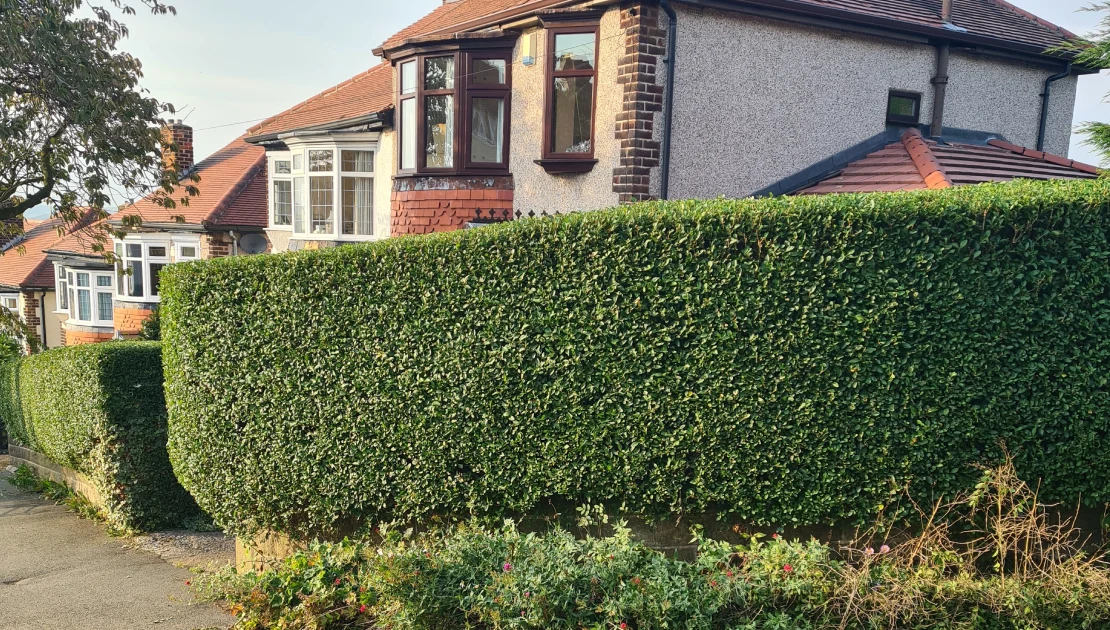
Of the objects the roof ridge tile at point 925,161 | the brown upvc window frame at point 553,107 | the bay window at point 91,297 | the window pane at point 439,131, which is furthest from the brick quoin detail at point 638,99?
the bay window at point 91,297

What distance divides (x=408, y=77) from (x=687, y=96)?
5.07m

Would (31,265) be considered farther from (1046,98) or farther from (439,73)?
(1046,98)

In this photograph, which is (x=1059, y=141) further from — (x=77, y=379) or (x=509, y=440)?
(x=77, y=379)

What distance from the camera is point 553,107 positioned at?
1025cm

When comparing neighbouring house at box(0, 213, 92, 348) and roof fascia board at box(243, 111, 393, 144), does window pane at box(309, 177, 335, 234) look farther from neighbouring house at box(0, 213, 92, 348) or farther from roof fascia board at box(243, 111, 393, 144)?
neighbouring house at box(0, 213, 92, 348)

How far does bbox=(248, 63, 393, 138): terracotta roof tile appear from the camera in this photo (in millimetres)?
14727

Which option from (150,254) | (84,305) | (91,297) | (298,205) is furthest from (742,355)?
(84,305)

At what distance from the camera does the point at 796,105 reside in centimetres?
1037

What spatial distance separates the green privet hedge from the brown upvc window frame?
421cm

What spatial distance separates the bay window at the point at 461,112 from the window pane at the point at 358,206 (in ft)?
9.71

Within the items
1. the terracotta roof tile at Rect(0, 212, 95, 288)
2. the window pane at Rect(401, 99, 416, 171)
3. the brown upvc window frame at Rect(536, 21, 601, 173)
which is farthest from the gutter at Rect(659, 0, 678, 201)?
the terracotta roof tile at Rect(0, 212, 95, 288)

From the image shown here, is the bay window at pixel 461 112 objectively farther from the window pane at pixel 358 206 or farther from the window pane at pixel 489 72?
the window pane at pixel 358 206

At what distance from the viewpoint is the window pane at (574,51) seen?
9.84 meters

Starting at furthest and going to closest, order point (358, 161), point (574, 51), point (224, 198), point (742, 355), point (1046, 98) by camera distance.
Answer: point (224, 198) < point (358, 161) < point (1046, 98) < point (574, 51) < point (742, 355)
